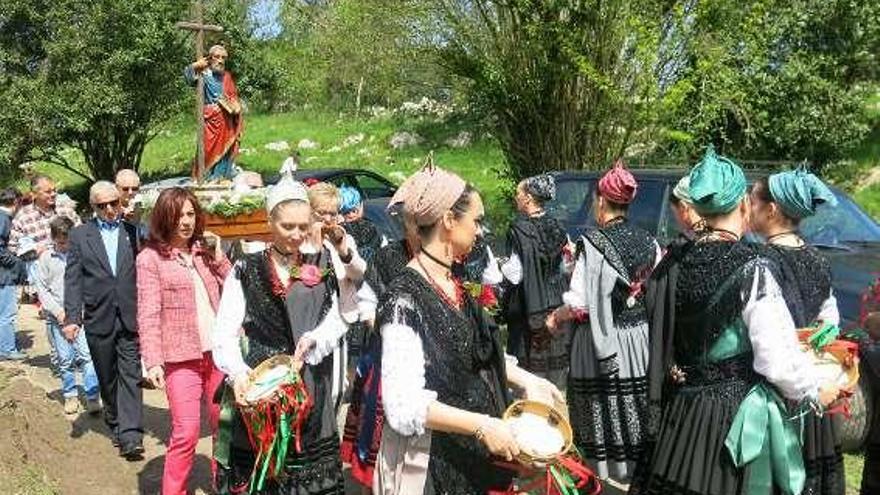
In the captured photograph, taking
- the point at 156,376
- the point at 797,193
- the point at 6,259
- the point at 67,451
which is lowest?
the point at 67,451

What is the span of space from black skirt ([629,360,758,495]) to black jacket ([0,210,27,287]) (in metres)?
7.42

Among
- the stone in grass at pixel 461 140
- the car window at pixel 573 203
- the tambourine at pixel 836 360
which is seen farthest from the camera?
the stone in grass at pixel 461 140

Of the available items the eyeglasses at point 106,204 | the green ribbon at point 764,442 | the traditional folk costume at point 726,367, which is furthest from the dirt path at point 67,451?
the green ribbon at point 764,442

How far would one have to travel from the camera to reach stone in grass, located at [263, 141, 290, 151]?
2712cm

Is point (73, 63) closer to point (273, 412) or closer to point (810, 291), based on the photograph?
point (273, 412)

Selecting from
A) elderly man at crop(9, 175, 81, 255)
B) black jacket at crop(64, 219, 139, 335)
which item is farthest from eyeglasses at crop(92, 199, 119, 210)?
elderly man at crop(9, 175, 81, 255)

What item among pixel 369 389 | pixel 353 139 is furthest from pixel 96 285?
pixel 353 139

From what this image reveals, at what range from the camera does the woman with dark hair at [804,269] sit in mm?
3594

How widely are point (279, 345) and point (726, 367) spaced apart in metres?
1.85

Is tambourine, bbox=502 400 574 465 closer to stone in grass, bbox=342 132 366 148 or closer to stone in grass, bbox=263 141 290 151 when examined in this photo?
stone in grass, bbox=342 132 366 148

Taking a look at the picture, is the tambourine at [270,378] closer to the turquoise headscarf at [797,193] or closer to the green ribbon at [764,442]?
the green ribbon at [764,442]

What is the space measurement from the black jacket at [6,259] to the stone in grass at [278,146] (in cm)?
1814

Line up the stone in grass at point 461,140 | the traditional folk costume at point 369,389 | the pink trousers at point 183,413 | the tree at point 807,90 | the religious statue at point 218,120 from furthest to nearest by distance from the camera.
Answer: the stone in grass at point 461,140 < the tree at point 807,90 < the religious statue at point 218,120 < the pink trousers at point 183,413 < the traditional folk costume at point 369,389

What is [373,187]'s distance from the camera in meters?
14.5
